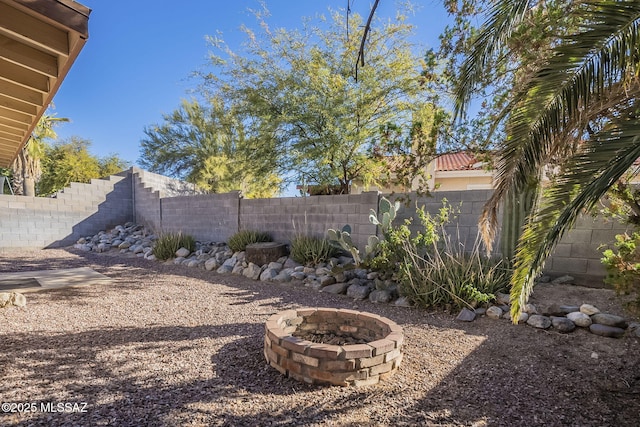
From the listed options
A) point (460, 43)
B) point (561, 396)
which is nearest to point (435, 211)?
point (460, 43)

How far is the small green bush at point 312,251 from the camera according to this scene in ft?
20.9

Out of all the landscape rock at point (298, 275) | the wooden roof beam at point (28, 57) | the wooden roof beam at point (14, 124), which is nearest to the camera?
the wooden roof beam at point (28, 57)

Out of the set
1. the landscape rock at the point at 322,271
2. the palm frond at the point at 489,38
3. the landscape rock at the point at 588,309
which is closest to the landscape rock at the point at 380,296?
the landscape rock at the point at 322,271

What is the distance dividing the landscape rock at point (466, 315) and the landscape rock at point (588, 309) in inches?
43.0

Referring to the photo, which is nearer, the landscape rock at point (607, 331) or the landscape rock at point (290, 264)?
the landscape rock at point (607, 331)

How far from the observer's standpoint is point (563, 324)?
3.30 metres

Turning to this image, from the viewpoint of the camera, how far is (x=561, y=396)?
2168 millimetres

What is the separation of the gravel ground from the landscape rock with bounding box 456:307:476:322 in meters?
0.09

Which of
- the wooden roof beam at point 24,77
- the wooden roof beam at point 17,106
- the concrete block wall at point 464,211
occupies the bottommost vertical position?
the concrete block wall at point 464,211

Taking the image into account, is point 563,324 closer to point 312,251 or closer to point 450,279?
point 450,279

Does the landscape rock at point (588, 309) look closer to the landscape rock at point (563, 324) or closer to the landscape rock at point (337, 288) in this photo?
the landscape rock at point (563, 324)

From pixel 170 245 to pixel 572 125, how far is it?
8466 millimetres

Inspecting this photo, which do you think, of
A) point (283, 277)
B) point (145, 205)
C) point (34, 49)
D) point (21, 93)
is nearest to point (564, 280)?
point (283, 277)

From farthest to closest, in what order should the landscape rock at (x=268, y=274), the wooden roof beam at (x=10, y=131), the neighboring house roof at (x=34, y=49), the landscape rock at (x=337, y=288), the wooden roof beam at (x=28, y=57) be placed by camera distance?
the landscape rock at (x=268, y=274), the landscape rock at (x=337, y=288), the wooden roof beam at (x=10, y=131), the wooden roof beam at (x=28, y=57), the neighboring house roof at (x=34, y=49)
